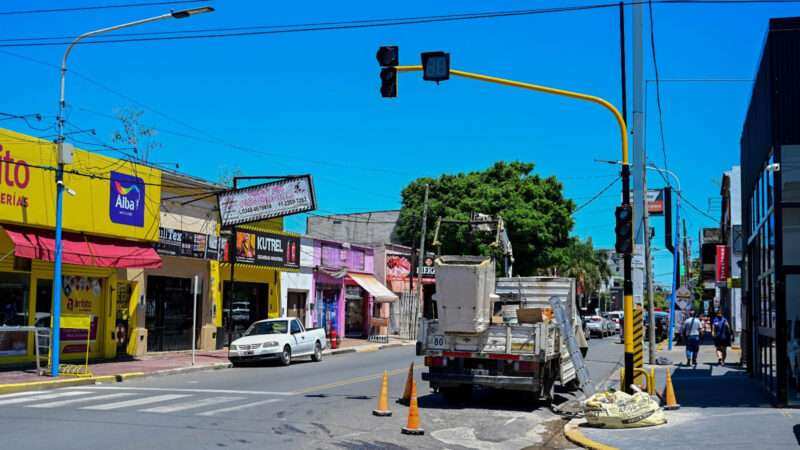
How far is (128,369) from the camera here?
71.9ft

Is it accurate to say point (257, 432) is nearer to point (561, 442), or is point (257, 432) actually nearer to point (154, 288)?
point (561, 442)

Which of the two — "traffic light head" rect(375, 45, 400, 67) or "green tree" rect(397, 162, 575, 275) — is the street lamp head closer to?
"traffic light head" rect(375, 45, 400, 67)

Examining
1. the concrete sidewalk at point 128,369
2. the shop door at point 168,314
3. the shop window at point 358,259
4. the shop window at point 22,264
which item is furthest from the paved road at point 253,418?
the shop window at point 358,259

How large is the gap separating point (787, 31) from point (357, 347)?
2451 cm

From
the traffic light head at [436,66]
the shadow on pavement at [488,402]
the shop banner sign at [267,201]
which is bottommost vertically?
the shadow on pavement at [488,402]

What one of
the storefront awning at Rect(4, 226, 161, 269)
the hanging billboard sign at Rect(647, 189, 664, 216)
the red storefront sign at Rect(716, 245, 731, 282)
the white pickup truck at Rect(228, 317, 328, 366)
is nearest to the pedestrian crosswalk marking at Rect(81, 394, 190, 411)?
the storefront awning at Rect(4, 226, 161, 269)

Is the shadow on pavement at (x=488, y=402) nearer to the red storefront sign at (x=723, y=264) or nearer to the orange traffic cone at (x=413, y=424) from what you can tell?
the orange traffic cone at (x=413, y=424)

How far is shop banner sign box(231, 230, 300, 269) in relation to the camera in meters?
32.2

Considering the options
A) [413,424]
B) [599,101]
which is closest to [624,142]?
[599,101]

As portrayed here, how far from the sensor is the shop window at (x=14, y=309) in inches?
856

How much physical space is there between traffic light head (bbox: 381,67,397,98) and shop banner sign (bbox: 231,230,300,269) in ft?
61.9

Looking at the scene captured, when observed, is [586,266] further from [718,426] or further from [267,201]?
[718,426]

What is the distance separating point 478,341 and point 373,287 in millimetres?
28082

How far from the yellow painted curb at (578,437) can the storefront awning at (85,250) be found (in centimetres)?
1487
